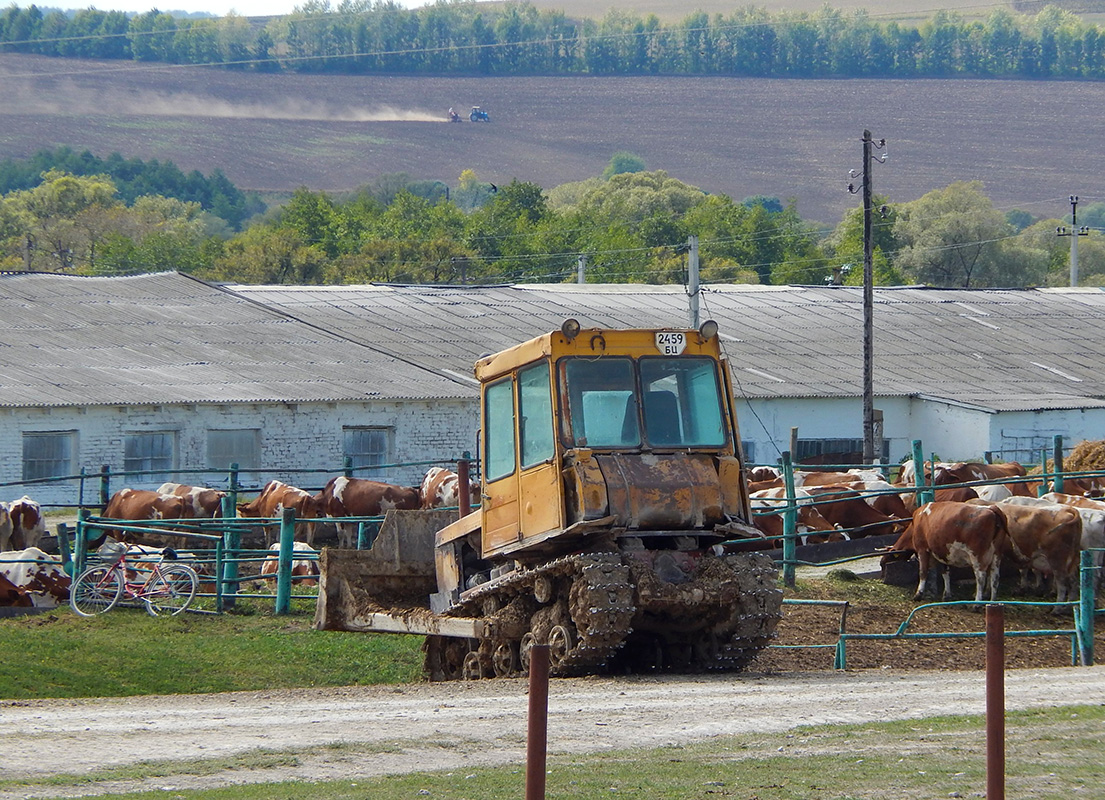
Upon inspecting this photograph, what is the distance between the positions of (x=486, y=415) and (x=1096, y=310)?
55.3 m

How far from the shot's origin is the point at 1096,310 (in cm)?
6500

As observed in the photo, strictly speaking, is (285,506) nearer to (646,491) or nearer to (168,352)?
(168,352)

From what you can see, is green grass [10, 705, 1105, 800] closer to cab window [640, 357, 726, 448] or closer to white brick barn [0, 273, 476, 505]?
cab window [640, 357, 726, 448]

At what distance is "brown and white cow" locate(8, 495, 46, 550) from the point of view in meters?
26.2

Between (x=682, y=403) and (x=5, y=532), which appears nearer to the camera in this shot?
(x=682, y=403)

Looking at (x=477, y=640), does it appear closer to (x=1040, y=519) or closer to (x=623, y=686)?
(x=623, y=686)

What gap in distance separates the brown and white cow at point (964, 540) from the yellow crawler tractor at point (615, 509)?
9538mm

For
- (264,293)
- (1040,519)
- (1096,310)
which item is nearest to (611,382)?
(1040,519)

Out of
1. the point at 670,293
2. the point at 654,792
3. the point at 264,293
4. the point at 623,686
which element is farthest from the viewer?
the point at 670,293

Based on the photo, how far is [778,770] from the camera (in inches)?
362

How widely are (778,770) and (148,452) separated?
30.4 metres

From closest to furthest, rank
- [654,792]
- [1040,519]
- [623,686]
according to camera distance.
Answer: [654,792] < [623,686] < [1040,519]

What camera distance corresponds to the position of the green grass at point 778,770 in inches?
336

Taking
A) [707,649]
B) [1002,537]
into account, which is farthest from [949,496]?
[707,649]
